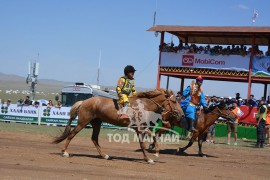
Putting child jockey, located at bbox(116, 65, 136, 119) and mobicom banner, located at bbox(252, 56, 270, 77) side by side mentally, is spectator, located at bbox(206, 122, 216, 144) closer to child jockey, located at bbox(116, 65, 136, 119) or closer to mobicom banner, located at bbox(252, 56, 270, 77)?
mobicom banner, located at bbox(252, 56, 270, 77)

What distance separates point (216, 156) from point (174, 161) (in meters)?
2.80

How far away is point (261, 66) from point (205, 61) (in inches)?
131

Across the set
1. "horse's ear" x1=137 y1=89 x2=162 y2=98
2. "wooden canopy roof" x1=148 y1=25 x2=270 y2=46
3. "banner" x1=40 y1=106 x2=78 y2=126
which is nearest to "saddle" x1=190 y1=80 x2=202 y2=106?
"horse's ear" x1=137 y1=89 x2=162 y2=98

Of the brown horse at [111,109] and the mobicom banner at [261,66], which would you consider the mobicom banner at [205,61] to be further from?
the brown horse at [111,109]

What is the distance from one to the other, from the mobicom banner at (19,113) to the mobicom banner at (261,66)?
1290cm

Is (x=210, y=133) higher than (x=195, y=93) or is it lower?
lower

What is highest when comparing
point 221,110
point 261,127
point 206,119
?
point 221,110

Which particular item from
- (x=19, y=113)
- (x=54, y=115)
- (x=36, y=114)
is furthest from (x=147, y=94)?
(x=19, y=113)

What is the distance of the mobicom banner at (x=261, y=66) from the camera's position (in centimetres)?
2511

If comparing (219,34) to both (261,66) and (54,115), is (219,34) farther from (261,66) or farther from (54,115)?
(54,115)

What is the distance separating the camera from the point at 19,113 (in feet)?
91.7

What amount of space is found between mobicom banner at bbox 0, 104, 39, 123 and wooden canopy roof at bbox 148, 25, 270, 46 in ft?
28.3

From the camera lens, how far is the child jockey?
38.8ft

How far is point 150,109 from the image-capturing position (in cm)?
1230
